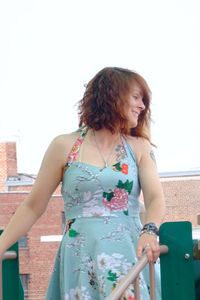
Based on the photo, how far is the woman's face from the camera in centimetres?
289

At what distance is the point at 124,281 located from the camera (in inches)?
95.9

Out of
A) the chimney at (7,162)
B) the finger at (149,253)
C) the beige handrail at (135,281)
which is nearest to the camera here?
the beige handrail at (135,281)

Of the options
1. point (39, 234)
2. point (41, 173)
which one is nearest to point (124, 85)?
point (41, 173)

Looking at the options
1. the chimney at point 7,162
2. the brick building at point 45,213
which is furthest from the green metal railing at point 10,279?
the chimney at point 7,162

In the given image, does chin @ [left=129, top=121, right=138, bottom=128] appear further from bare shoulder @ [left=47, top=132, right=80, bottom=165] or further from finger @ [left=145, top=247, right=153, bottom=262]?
finger @ [left=145, top=247, right=153, bottom=262]

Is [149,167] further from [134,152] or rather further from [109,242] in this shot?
[109,242]

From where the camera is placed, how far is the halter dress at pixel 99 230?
9.02 feet

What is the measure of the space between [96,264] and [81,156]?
1.15 feet

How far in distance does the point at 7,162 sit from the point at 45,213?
3.65 metres

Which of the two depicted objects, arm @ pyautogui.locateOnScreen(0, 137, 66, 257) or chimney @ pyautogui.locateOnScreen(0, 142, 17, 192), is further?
chimney @ pyautogui.locateOnScreen(0, 142, 17, 192)

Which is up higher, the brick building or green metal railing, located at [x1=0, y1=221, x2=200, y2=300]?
green metal railing, located at [x1=0, y1=221, x2=200, y2=300]

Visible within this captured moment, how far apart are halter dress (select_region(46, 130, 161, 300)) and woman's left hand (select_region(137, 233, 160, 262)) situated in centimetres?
16

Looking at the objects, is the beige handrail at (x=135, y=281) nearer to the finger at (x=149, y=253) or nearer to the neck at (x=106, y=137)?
the finger at (x=149, y=253)

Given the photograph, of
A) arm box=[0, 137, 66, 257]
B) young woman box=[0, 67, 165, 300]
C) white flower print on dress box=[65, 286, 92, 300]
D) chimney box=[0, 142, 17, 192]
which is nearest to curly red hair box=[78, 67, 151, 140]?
young woman box=[0, 67, 165, 300]
